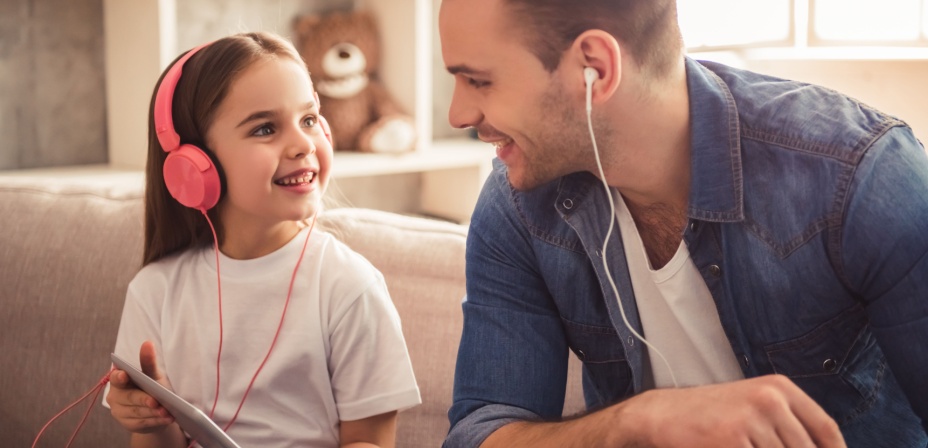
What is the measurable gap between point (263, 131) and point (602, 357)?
526mm

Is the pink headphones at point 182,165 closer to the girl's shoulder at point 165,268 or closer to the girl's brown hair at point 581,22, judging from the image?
the girl's shoulder at point 165,268

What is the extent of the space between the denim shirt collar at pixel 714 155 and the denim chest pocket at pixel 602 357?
21 centimetres

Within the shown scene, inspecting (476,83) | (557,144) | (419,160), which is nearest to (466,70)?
(476,83)

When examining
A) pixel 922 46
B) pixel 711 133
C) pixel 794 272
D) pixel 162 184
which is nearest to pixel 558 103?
pixel 711 133

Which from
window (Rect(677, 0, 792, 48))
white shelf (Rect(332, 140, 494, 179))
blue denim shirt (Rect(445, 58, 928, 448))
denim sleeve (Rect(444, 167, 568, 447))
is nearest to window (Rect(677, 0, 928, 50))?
window (Rect(677, 0, 792, 48))

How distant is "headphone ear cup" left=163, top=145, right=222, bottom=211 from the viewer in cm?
123

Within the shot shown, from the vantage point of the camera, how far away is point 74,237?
1.60 m

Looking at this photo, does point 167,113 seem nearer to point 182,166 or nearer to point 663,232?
point 182,166

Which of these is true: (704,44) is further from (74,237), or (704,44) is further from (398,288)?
(74,237)

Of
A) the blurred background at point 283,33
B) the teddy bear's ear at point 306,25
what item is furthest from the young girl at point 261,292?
the teddy bear's ear at point 306,25

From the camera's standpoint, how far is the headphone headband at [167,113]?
4.13ft

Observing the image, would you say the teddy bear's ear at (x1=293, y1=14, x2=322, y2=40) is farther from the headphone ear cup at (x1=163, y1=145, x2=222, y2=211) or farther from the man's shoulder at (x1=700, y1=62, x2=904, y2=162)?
the man's shoulder at (x1=700, y1=62, x2=904, y2=162)

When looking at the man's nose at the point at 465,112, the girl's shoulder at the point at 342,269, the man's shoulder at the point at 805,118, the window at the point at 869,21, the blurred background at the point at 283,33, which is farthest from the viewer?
the blurred background at the point at 283,33

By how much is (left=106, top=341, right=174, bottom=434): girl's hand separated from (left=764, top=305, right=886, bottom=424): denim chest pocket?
0.71 metres
